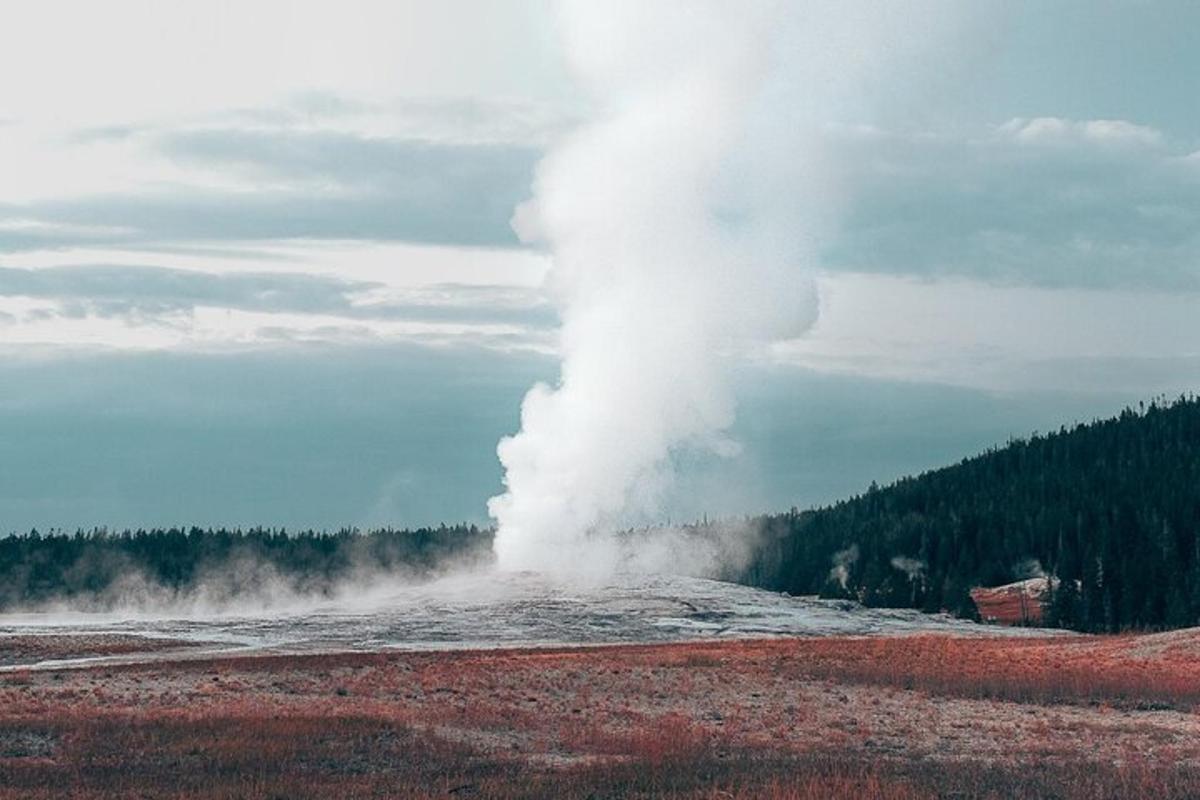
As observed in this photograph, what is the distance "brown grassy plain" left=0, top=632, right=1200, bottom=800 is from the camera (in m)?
31.2

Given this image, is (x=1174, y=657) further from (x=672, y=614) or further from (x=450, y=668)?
(x=672, y=614)

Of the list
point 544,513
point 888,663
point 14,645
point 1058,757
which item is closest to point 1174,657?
point 888,663

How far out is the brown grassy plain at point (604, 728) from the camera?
31203mm

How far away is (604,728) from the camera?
42.2 meters

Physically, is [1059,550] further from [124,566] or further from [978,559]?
[124,566]

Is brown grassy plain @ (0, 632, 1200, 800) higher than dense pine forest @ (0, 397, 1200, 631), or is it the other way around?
dense pine forest @ (0, 397, 1200, 631)

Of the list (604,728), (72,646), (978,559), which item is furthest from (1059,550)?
(604,728)

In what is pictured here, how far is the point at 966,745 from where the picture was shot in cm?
3944

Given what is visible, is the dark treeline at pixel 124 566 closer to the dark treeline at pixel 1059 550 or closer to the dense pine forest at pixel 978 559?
the dense pine forest at pixel 978 559

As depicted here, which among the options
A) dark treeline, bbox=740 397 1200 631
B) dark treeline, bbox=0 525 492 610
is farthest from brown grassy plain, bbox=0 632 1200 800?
dark treeline, bbox=0 525 492 610

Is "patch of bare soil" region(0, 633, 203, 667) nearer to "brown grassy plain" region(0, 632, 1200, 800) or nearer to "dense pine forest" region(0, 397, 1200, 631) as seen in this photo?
"brown grassy plain" region(0, 632, 1200, 800)

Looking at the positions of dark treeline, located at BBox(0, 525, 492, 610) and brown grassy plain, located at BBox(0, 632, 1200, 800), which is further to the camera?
dark treeline, located at BBox(0, 525, 492, 610)

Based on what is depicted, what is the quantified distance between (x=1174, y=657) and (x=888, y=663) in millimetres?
13812

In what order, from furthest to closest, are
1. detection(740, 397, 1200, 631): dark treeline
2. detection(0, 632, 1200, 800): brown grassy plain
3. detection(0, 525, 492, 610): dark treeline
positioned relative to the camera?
detection(0, 525, 492, 610): dark treeline < detection(740, 397, 1200, 631): dark treeline < detection(0, 632, 1200, 800): brown grassy plain
